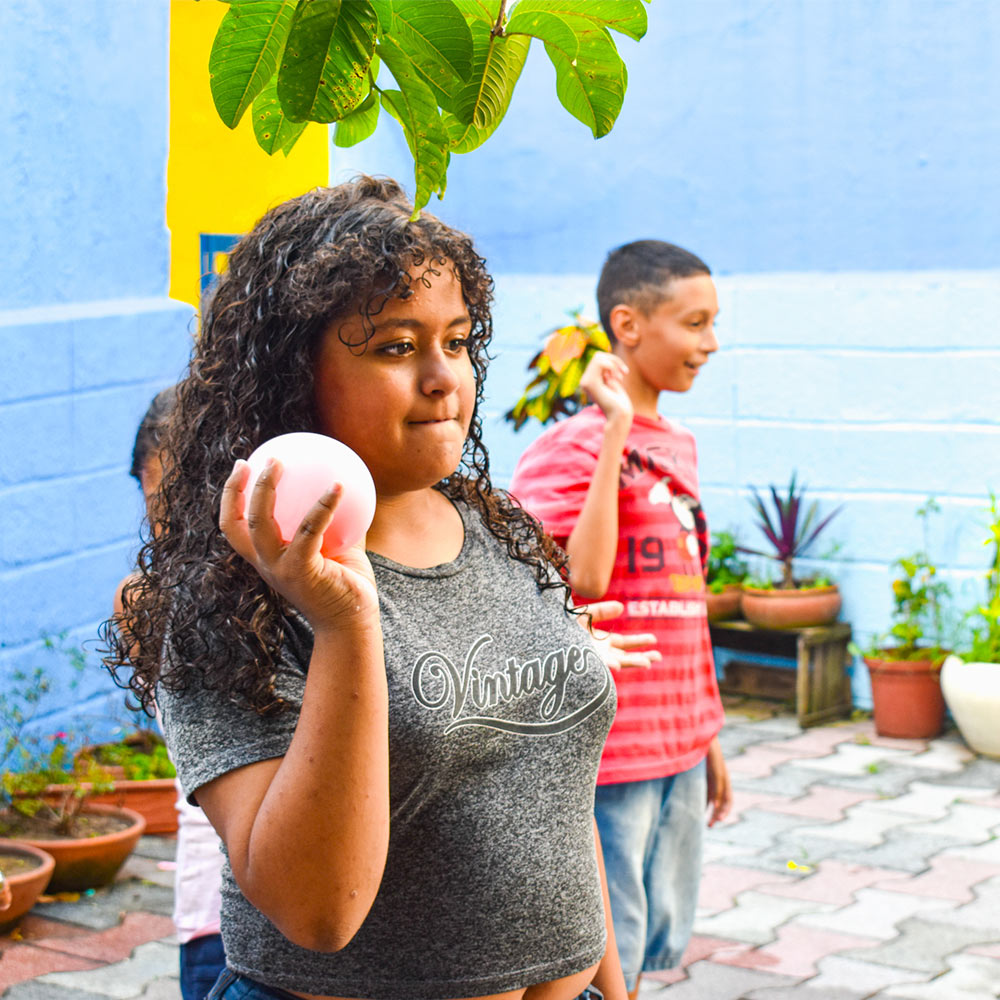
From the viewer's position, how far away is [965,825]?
4.86m

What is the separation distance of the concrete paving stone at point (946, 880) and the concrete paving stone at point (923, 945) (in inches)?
9.3

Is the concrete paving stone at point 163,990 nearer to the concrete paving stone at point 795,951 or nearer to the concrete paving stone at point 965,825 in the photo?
the concrete paving stone at point 795,951

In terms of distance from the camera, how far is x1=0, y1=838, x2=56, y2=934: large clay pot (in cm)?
383

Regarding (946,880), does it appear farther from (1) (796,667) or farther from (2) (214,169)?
(2) (214,169)

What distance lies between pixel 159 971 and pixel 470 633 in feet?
8.12

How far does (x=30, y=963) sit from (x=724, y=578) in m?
3.79

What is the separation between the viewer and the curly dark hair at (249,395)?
1465mm

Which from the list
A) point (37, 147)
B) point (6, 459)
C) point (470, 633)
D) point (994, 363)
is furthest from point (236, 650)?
point (994, 363)

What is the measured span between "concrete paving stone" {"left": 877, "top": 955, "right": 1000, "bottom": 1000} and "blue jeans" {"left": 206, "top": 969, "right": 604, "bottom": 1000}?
2.42 metres

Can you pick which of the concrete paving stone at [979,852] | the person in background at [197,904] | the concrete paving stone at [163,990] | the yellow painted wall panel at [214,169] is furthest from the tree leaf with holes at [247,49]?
the concrete paving stone at [979,852]

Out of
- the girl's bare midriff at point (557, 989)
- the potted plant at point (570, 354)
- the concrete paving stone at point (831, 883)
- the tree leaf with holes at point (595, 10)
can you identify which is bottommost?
the concrete paving stone at point (831, 883)

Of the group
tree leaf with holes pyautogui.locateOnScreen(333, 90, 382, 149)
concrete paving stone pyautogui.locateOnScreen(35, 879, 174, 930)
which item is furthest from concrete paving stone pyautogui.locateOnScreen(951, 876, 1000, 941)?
tree leaf with holes pyautogui.locateOnScreen(333, 90, 382, 149)

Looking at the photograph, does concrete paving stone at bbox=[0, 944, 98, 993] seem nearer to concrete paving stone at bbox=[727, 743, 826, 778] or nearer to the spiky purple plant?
concrete paving stone at bbox=[727, 743, 826, 778]

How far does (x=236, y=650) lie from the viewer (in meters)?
1.44
